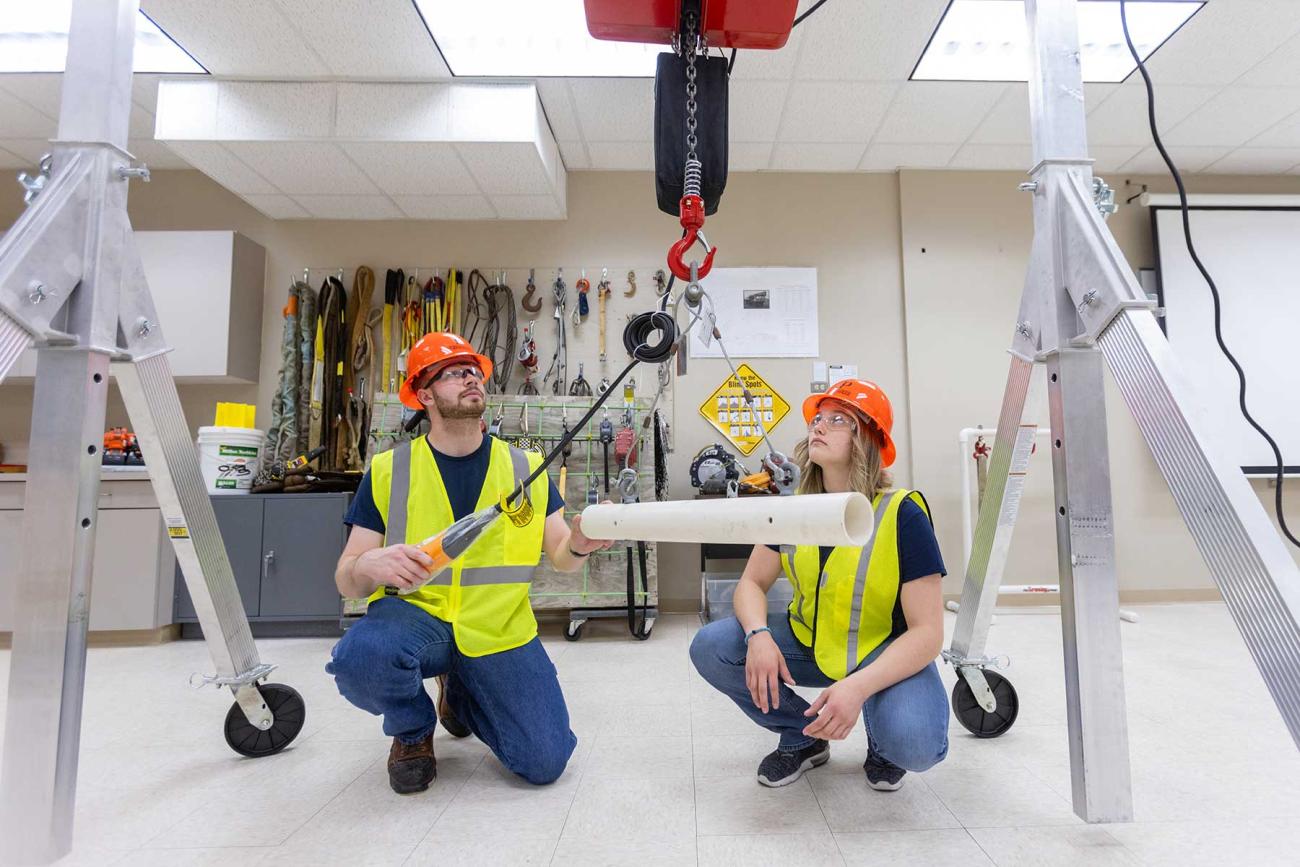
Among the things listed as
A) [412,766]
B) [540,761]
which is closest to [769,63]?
[540,761]

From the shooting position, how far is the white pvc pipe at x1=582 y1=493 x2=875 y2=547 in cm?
74

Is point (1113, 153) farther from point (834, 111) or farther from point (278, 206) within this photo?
point (278, 206)

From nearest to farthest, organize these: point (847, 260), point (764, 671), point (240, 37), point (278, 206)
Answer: point (764, 671) → point (240, 37) → point (278, 206) → point (847, 260)

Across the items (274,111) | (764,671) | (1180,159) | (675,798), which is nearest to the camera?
(764,671)

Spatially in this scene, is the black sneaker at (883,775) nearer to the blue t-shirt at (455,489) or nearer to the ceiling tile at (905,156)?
the blue t-shirt at (455,489)

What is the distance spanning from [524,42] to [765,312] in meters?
1.91

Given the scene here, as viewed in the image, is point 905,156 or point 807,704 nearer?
point 807,704

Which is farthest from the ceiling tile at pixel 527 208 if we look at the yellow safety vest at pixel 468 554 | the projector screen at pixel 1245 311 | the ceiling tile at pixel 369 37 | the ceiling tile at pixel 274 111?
the projector screen at pixel 1245 311

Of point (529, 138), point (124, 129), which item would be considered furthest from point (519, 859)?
point (529, 138)

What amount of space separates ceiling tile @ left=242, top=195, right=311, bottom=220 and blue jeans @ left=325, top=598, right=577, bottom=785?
116 inches

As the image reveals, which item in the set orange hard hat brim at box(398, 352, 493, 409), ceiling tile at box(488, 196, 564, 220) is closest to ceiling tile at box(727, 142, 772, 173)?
ceiling tile at box(488, 196, 564, 220)

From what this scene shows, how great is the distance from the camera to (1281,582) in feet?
2.31

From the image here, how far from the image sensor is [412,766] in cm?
145

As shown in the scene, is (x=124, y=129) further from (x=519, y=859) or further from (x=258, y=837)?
(x=519, y=859)
